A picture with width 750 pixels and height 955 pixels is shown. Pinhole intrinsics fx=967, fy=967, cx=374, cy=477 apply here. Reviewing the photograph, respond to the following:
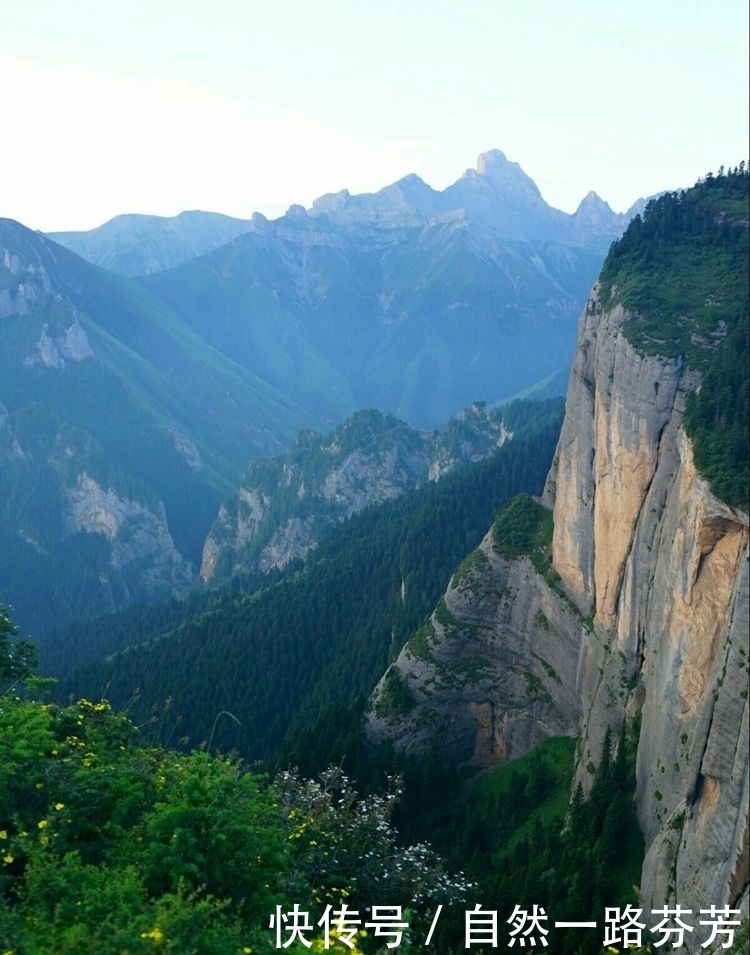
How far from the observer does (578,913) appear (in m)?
46.4

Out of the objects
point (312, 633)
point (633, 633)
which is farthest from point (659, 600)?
point (312, 633)

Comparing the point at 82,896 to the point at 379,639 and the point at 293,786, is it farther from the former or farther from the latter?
the point at 379,639

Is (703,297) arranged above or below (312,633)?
above

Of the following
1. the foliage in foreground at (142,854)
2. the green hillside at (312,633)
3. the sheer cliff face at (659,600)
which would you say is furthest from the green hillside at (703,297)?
the green hillside at (312,633)

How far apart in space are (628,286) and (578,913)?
40.3 metres

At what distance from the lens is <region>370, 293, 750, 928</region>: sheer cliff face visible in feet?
128

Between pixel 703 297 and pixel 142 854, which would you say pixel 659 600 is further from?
pixel 142 854

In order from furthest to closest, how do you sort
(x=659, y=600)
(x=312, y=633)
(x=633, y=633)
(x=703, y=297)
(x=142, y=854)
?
(x=312, y=633) < (x=703, y=297) < (x=633, y=633) < (x=659, y=600) < (x=142, y=854)

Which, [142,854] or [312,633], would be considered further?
[312,633]

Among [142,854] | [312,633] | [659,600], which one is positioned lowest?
[142,854]

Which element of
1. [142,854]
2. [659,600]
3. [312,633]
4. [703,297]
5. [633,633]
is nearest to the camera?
[142,854]

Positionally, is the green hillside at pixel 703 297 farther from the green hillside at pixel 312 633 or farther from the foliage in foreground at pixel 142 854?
the green hillside at pixel 312 633

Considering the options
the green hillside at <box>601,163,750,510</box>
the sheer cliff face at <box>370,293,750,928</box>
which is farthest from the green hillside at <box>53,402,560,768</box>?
the green hillside at <box>601,163,750,510</box>

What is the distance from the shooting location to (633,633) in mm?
57469
